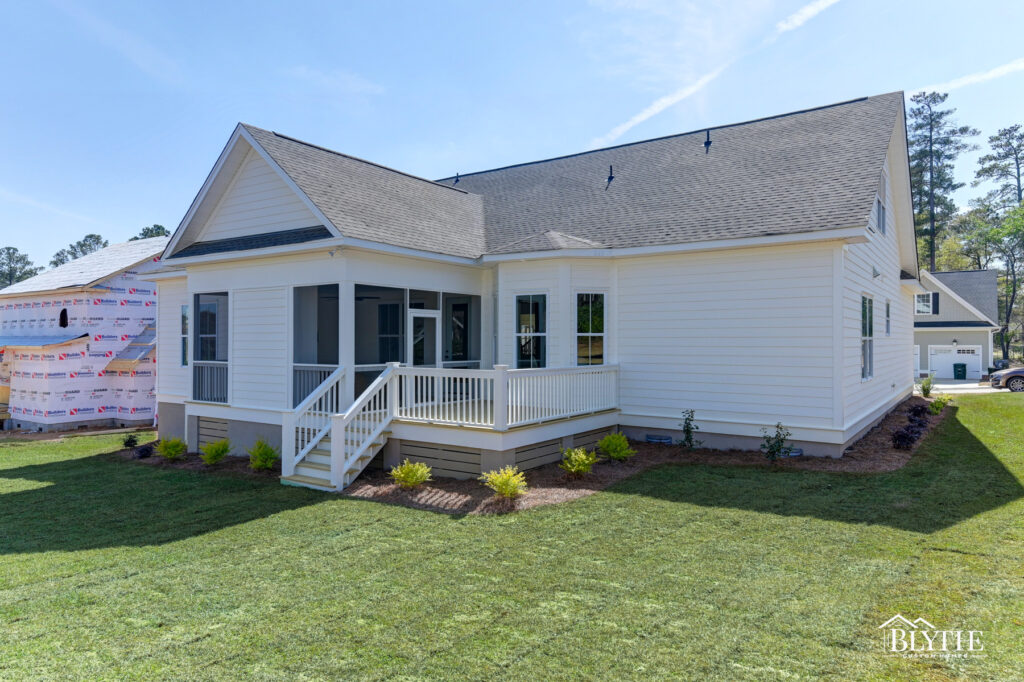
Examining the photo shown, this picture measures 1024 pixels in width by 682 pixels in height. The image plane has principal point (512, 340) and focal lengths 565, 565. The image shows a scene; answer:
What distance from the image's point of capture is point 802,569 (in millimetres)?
5445

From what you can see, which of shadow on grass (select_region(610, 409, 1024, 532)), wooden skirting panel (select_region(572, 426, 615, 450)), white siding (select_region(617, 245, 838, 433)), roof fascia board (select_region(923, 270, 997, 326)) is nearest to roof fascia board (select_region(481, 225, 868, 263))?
white siding (select_region(617, 245, 838, 433))

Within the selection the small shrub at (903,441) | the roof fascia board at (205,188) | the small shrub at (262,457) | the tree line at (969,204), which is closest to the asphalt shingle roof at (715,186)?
the small shrub at (903,441)

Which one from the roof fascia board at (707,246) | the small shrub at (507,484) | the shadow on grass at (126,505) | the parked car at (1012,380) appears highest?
the roof fascia board at (707,246)

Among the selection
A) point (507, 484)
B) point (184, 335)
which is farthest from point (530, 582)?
point (184, 335)

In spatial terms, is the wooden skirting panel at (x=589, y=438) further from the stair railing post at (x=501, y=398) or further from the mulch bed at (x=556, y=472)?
the stair railing post at (x=501, y=398)

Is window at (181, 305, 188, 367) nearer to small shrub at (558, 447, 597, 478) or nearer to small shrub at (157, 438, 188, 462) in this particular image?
small shrub at (157, 438, 188, 462)

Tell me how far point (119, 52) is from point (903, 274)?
962 inches

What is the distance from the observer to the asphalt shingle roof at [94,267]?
20.9 meters

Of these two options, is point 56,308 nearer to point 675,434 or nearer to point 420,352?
point 420,352

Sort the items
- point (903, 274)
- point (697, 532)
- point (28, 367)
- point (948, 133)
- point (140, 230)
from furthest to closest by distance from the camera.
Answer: point (140, 230)
point (948, 133)
point (28, 367)
point (903, 274)
point (697, 532)

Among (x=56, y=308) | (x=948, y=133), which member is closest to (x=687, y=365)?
(x=56, y=308)

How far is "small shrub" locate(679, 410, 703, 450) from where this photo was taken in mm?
11305

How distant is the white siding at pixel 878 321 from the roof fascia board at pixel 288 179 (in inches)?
372

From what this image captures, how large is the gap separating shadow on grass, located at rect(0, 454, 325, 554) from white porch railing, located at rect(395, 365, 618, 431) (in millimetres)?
2369
